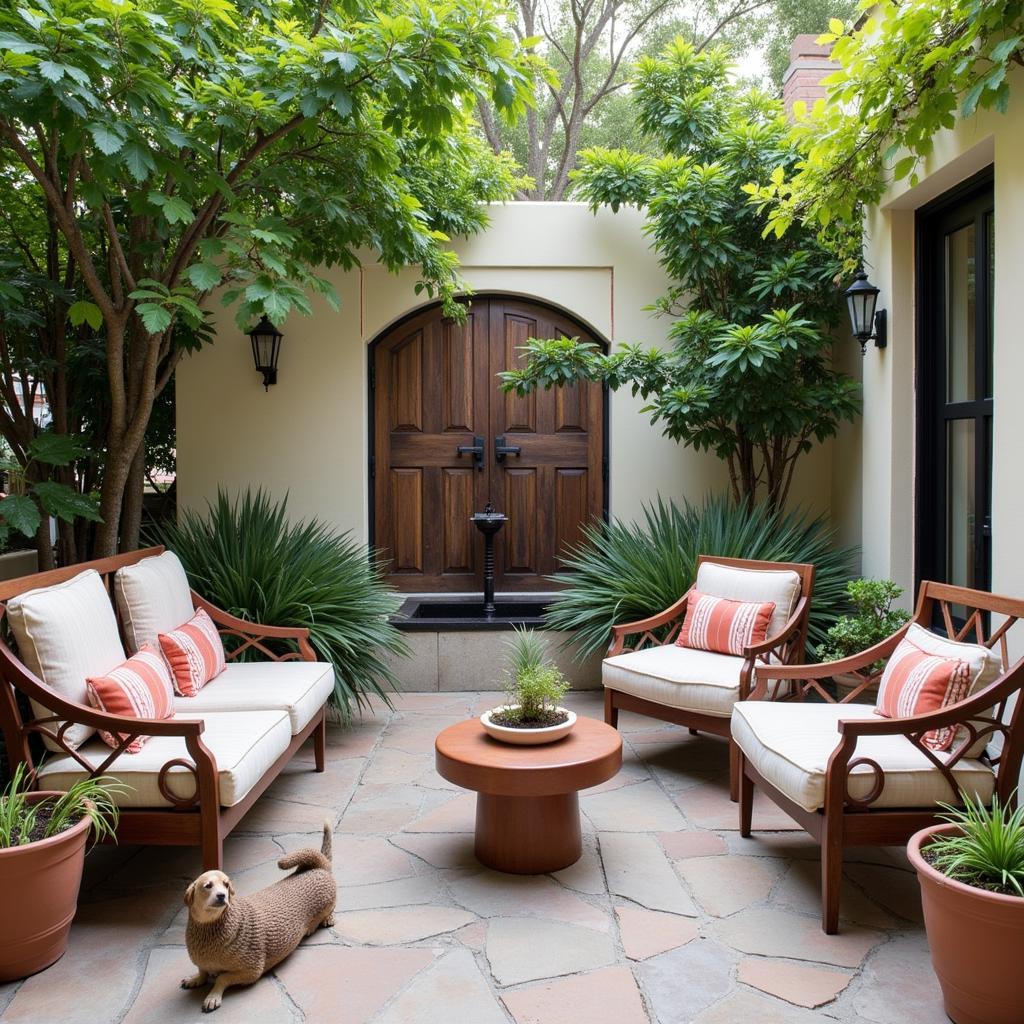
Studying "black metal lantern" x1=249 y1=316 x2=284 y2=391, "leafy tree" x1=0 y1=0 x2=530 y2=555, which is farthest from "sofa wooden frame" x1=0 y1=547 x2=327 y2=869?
"black metal lantern" x1=249 y1=316 x2=284 y2=391

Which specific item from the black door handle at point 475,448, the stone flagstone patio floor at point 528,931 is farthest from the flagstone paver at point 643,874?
the black door handle at point 475,448

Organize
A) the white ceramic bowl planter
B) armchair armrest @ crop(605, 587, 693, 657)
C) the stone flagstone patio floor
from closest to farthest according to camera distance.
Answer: the stone flagstone patio floor → the white ceramic bowl planter → armchair armrest @ crop(605, 587, 693, 657)

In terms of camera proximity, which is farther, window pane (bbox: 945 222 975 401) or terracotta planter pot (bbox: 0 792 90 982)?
window pane (bbox: 945 222 975 401)

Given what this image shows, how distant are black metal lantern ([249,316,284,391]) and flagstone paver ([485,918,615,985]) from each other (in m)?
4.16

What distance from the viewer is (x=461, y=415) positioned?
19.9 ft

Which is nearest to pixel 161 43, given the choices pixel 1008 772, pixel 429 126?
pixel 429 126

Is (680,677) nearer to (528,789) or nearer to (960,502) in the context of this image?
(528,789)

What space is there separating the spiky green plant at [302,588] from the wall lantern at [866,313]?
2816 mm

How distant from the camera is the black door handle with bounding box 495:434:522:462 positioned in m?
6.05

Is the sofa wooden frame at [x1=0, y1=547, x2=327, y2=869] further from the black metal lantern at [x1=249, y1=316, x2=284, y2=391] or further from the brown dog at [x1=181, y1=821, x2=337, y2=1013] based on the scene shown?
the black metal lantern at [x1=249, y1=316, x2=284, y2=391]

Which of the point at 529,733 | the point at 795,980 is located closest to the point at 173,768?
the point at 529,733

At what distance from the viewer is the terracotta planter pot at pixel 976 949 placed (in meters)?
1.90

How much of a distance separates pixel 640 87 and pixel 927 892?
4.81 m

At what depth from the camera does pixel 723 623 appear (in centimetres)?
394
